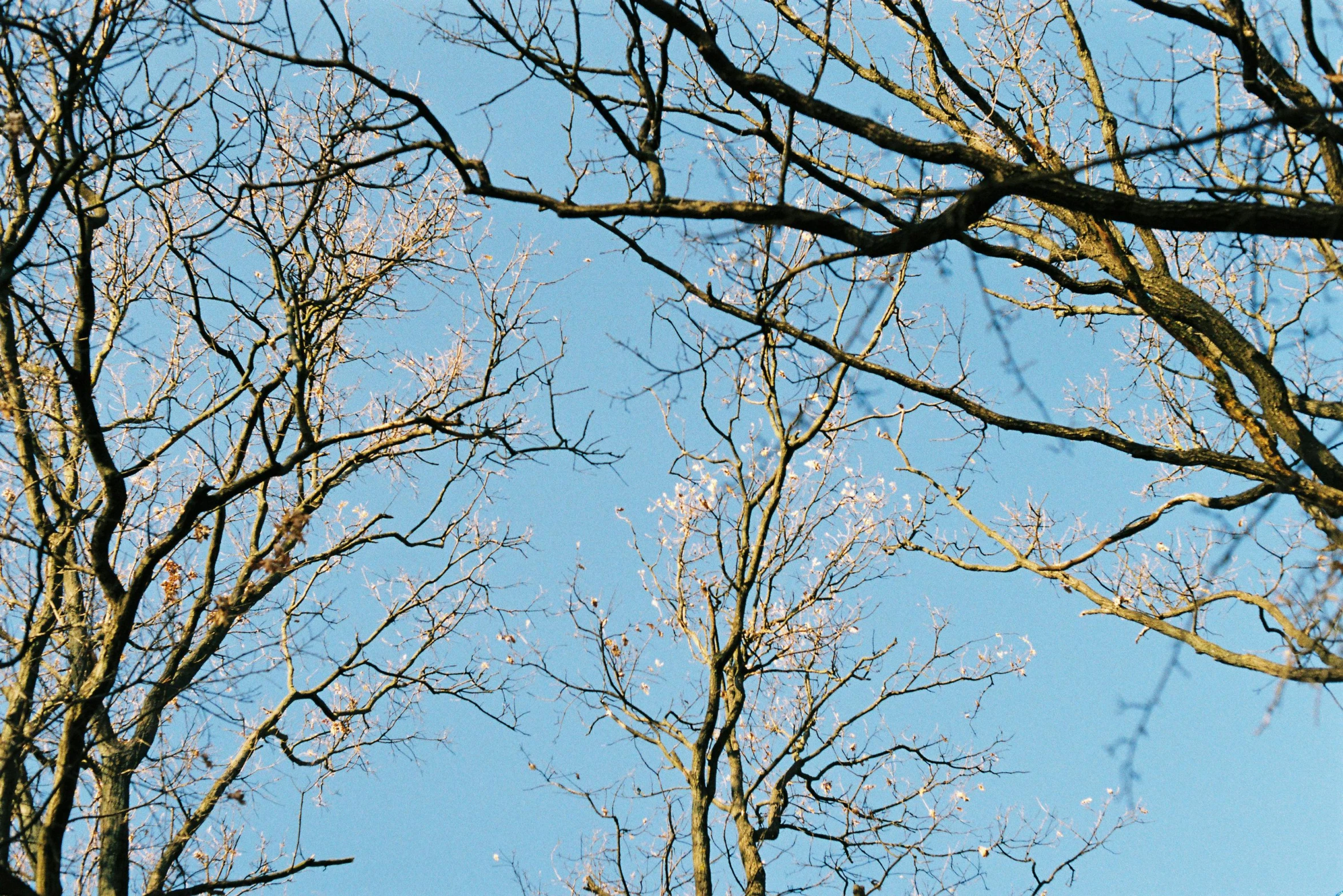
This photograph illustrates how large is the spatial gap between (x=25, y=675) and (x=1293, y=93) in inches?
265

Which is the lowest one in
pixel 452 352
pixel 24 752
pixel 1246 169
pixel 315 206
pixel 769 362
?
pixel 24 752

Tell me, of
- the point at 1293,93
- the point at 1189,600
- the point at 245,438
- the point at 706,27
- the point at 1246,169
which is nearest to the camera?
the point at 1293,93

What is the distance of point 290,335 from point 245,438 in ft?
2.89

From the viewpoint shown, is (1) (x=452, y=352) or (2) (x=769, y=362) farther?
(1) (x=452, y=352)

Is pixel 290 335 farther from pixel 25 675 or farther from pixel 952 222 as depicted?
pixel 952 222

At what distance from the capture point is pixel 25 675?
5.52 metres

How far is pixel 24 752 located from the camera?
423cm

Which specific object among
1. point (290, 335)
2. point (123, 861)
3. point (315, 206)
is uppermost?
point (315, 206)

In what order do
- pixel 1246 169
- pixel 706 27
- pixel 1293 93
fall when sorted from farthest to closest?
1. pixel 1246 169
2. pixel 706 27
3. pixel 1293 93

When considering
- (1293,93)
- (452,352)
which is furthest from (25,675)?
(1293,93)

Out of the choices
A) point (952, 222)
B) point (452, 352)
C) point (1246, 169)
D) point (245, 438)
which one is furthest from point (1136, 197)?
point (452, 352)

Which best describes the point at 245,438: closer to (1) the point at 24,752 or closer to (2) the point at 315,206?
(2) the point at 315,206

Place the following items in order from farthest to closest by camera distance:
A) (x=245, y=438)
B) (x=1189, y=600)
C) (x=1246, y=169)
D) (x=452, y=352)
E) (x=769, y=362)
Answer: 1. (x=452, y=352)
2. (x=769, y=362)
3. (x=1189, y=600)
4. (x=245, y=438)
5. (x=1246, y=169)

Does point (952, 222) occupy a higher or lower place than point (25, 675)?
lower
